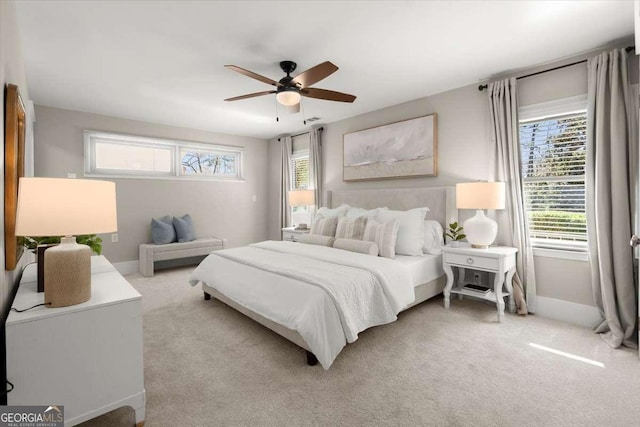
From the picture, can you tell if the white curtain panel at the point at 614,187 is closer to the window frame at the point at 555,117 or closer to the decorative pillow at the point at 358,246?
the window frame at the point at 555,117

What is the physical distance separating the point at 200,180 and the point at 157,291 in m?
2.41

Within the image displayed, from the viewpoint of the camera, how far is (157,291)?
392cm

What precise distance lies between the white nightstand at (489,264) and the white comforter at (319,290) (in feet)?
2.25

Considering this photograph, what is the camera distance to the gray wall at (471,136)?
2.89 metres

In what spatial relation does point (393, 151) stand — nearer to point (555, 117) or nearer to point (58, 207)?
point (555, 117)

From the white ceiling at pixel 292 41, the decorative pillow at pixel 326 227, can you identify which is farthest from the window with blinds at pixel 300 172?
the white ceiling at pixel 292 41

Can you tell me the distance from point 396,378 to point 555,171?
100.0 inches

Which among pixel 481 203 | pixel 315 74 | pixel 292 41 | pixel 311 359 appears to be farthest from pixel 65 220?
pixel 481 203

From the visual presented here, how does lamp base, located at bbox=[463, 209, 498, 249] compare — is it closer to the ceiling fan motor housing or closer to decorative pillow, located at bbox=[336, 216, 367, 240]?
decorative pillow, located at bbox=[336, 216, 367, 240]

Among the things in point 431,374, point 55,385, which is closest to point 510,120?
point 431,374

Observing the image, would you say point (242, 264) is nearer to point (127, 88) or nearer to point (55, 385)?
point (55, 385)

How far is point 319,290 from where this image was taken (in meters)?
2.17

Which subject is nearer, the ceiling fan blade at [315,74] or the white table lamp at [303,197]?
the ceiling fan blade at [315,74]

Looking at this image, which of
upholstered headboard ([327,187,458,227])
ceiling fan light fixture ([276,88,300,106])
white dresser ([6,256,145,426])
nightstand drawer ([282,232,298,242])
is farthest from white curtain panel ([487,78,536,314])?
white dresser ([6,256,145,426])
